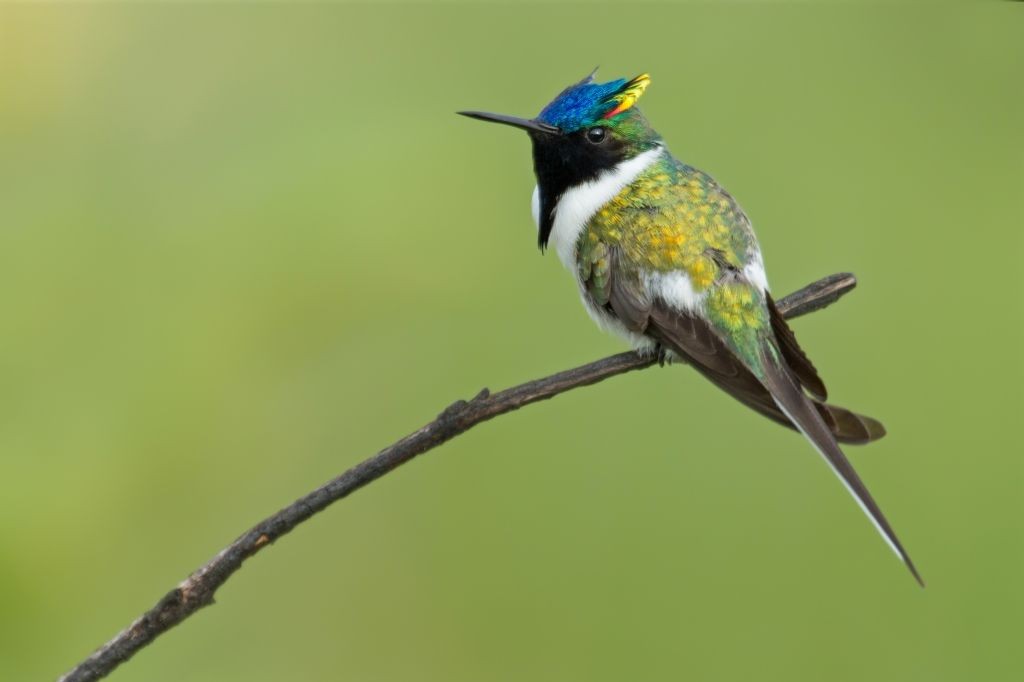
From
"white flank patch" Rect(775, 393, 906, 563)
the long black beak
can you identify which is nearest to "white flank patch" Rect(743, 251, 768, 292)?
"white flank patch" Rect(775, 393, 906, 563)

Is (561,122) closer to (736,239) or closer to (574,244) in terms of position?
(574,244)

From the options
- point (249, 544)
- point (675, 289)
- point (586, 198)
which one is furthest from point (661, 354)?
point (249, 544)

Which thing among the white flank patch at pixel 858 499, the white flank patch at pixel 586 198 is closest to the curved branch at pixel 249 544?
the white flank patch at pixel 858 499

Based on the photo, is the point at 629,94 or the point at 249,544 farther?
the point at 629,94

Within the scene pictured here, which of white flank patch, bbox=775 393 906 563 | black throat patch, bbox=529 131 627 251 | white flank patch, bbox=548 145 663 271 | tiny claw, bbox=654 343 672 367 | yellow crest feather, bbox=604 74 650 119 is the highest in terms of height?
yellow crest feather, bbox=604 74 650 119

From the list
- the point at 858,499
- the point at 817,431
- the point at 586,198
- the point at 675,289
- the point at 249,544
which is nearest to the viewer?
the point at 249,544

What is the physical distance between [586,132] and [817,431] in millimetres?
613

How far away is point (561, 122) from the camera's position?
1663 millimetres

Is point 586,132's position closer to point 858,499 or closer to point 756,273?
point 756,273

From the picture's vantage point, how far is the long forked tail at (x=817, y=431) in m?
1.24

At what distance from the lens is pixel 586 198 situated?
1686 millimetres

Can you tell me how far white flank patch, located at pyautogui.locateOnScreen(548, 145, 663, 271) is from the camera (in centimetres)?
168

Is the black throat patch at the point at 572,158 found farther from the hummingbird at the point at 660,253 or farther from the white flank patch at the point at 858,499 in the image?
the white flank patch at the point at 858,499

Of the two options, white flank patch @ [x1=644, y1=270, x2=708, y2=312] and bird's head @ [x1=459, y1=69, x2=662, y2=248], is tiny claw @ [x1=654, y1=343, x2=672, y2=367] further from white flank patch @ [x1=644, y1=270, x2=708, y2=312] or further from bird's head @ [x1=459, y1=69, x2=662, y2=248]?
bird's head @ [x1=459, y1=69, x2=662, y2=248]
